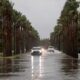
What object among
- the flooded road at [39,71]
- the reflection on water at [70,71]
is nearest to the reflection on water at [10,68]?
the flooded road at [39,71]

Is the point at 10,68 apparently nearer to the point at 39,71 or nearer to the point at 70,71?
the point at 39,71

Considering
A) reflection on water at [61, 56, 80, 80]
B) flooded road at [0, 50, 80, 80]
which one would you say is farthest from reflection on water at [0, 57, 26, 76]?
reflection on water at [61, 56, 80, 80]

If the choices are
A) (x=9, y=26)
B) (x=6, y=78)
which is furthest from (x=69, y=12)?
(x=6, y=78)

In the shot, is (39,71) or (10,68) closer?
(39,71)

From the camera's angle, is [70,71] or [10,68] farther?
[10,68]

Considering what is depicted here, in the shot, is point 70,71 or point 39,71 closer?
point 70,71

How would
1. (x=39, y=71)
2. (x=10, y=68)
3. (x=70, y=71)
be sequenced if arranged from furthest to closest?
(x=10, y=68) < (x=39, y=71) < (x=70, y=71)

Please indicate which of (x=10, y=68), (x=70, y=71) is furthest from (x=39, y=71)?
(x=10, y=68)

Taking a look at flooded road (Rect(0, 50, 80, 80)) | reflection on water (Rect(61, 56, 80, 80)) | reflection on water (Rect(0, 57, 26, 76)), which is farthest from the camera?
reflection on water (Rect(0, 57, 26, 76))

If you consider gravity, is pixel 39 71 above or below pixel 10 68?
below

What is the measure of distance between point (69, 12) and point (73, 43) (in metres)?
12.7

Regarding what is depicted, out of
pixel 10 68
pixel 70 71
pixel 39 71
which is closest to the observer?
pixel 70 71

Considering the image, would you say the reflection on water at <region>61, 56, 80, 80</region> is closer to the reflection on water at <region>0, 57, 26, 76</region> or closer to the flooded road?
the flooded road

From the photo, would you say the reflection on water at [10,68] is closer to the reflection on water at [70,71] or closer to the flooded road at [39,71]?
the flooded road at [39,71]
